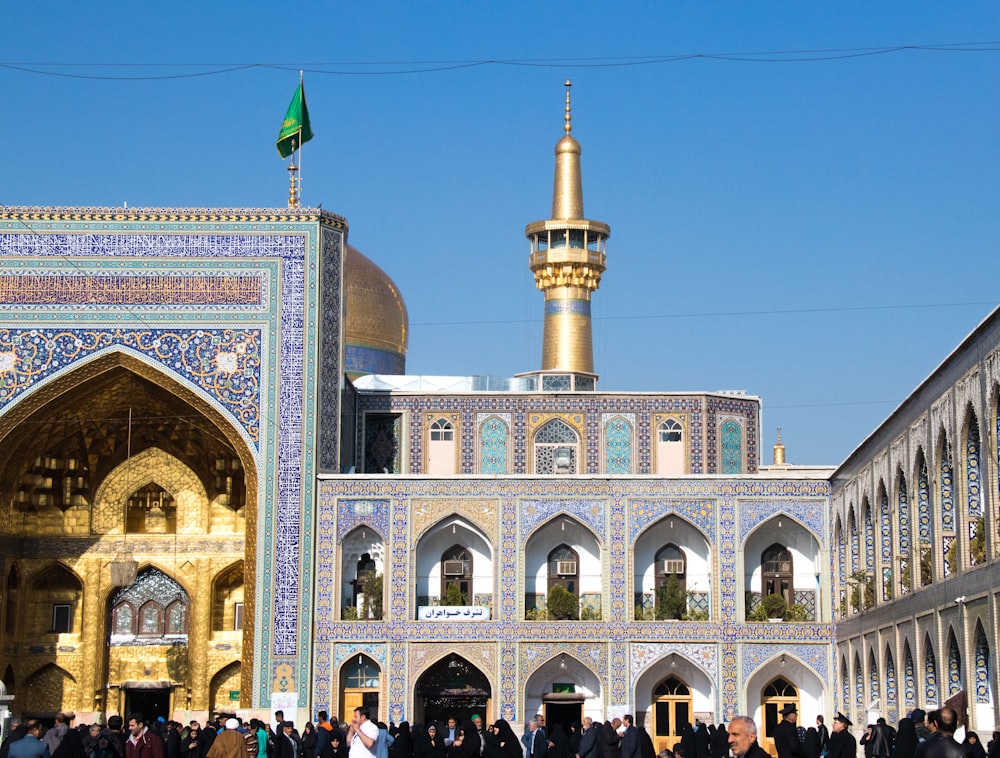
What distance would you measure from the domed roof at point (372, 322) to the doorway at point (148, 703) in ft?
26.2

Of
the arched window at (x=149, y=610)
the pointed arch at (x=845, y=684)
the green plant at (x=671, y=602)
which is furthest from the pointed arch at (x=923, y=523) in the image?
the arched window at (x=149, y=610)

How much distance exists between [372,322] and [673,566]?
427 inches

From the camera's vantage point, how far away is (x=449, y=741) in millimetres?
18000

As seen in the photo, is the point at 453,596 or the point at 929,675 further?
the point at 453,596

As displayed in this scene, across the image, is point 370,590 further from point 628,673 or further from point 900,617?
point 900,617

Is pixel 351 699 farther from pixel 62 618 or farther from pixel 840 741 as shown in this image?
pixel 840 741

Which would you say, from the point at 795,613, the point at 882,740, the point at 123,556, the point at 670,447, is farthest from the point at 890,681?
the point at 123,556

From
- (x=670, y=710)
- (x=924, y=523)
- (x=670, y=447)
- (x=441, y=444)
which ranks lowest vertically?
(x=670, y=710)

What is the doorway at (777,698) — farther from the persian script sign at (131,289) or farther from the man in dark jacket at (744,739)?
the man in dark jacket at (744,739)

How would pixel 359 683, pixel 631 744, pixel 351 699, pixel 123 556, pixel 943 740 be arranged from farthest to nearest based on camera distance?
pixel 123 556, pixel 359 683, pixel 351 699, pixel 631 744, pixel 943 740

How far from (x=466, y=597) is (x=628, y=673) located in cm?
296

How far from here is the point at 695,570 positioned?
2738 centimetres

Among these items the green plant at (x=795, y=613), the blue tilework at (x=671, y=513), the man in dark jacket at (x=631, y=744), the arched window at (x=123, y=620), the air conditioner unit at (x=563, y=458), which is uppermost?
the air conditioner unit at (x=563, y=458)

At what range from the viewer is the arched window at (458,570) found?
27312 millimetres
